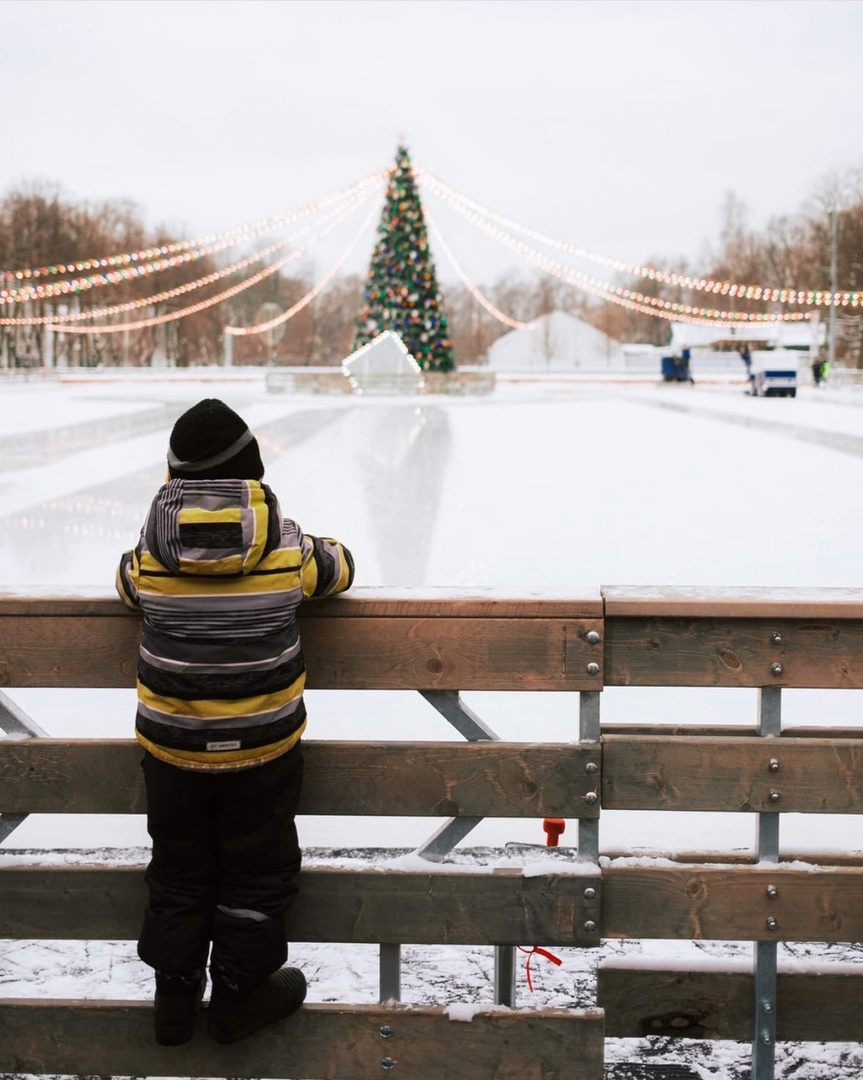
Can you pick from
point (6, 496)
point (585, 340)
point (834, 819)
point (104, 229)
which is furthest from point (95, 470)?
point (585, 340)

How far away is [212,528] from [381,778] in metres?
0.63

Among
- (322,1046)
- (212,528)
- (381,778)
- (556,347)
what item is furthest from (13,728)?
(556,347)

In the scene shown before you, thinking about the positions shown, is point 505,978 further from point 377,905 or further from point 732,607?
point 732,607

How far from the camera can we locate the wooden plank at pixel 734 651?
8.51 feet

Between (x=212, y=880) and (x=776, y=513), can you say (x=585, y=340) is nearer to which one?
(x=776, y=513)

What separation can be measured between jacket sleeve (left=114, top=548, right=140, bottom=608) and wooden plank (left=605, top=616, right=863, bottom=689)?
92cm

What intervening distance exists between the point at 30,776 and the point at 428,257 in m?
37.8

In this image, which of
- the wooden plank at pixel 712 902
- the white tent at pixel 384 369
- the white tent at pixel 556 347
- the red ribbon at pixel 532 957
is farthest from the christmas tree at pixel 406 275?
the white tent at pixel 556 347

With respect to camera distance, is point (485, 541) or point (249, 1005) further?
point (485, 541)

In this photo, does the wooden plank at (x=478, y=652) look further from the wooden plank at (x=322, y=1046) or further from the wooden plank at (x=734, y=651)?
the wooden plank at (x=322, y=1046)

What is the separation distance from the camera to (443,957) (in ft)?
11.4

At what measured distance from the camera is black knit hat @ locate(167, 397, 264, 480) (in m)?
2.48

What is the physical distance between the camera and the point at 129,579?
8.27ft

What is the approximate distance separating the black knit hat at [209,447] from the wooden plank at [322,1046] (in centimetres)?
108
